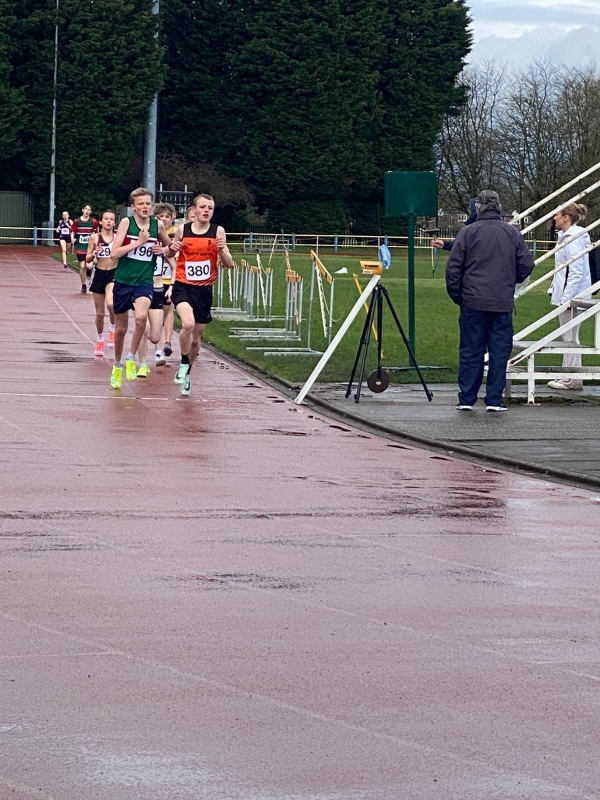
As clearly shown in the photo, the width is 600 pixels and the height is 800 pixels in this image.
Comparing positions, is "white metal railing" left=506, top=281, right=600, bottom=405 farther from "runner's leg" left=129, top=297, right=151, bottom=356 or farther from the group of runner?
"runner's leg" left=129, top=297, right=151, bottom=356

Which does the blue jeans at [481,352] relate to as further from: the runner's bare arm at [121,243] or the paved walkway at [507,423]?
the runner's bare arm at [121,243]

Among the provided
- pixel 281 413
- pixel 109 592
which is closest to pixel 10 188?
pixel 281 413

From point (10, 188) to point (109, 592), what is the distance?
71.7 meters

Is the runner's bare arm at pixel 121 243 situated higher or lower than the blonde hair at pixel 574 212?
lower

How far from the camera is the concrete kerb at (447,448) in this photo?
454 inches

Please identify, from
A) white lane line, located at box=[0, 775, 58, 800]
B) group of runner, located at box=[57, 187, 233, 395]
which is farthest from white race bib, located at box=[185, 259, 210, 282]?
white lane line, located at box=[0, 775, 58, 800]

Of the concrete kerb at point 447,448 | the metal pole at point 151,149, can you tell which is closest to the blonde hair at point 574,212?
the concrete kerb at point 447,448

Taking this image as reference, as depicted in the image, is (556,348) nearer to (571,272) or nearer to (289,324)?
(571,272)

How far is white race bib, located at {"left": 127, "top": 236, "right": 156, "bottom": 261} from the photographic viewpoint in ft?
54.3

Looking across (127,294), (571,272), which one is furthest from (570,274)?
(127,294)

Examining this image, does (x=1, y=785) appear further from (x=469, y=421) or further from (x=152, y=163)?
(x=152, y=163)

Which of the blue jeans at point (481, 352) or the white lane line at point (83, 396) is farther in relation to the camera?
the white lane line at point (83, 396)

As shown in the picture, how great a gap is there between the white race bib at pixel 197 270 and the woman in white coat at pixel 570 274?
4062 millimetres

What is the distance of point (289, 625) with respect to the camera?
679 cm
